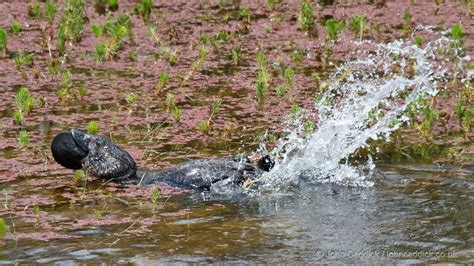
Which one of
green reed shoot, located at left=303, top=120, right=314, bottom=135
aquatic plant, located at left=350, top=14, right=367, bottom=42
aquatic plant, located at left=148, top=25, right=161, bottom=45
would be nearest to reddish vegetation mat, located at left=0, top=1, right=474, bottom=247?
aquatic plant, located at left=148, top=25, right=161, bottom=45

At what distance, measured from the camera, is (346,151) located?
7777 millimetres

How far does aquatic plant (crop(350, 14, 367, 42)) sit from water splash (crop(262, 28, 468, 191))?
521 millimetres

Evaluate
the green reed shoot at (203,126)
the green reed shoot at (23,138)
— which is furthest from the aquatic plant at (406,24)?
the green reed shoot at (23,138)

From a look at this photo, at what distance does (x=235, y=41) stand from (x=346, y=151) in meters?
4.68

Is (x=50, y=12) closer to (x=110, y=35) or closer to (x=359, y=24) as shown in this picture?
(x=110, y=35)

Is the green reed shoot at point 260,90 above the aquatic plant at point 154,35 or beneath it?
beneath

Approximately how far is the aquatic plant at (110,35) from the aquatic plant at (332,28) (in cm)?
243

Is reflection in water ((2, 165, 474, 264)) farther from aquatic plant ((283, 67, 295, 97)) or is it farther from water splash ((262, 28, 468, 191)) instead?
aquatic plant ((283, 67, 295, 97))

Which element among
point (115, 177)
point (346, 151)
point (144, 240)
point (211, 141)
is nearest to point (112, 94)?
point (211, 141)

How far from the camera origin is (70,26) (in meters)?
11.7

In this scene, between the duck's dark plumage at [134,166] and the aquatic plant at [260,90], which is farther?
the aquatic plant at [260,90]

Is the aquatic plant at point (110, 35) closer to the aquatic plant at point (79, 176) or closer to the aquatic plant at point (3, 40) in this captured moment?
the aquatic plant at point (3, 40)

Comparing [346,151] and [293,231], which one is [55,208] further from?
[346,151]

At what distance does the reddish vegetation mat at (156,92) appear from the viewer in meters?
7.22
